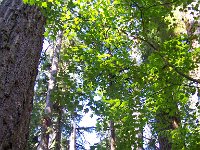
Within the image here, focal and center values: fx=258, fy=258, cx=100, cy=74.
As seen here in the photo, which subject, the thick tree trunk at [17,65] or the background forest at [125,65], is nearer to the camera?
the thick tree trunk at [17,65]

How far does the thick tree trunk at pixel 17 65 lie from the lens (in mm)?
2031

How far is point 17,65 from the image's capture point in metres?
2.39

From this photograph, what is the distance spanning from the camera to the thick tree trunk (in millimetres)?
2031

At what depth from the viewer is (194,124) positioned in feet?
20.0

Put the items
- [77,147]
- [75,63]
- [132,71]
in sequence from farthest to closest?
[77,147]
[75,63]
[132,71]

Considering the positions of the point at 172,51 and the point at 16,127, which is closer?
the point at 16,127

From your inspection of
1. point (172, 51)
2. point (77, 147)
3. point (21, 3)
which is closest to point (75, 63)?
point (172, 51)

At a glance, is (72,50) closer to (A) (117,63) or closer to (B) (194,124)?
(A) (117,63)

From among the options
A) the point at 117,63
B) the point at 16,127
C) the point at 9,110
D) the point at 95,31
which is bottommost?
the point at 16,127

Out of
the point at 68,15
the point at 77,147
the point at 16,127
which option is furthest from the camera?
the point at 77,147

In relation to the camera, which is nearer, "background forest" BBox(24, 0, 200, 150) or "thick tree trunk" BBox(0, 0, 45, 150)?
"thick tree trunk" BBox(0, 0, 45, 150)

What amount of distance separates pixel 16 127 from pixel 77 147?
45.2ft

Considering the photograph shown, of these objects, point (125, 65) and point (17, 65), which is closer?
point (17, 65)

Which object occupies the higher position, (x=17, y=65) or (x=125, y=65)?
(x=125, y=65)
